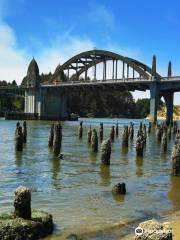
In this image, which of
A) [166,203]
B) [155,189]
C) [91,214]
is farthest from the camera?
[155,189]

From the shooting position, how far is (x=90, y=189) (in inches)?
779

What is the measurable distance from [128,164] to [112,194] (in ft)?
36.7

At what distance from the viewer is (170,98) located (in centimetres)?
10069

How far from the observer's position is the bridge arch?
106 meters

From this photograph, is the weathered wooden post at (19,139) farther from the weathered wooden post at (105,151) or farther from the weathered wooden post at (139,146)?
the weathered wooden post at (105,151)

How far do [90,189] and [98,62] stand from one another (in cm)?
10643

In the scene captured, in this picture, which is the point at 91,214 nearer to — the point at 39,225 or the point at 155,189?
the point at 39,225

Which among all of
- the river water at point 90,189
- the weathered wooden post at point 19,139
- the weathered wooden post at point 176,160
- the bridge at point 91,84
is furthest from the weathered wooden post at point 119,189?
the bridge at point 91,84

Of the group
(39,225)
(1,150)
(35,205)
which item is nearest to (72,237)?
(39,225)

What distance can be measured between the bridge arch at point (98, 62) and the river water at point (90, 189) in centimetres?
7066

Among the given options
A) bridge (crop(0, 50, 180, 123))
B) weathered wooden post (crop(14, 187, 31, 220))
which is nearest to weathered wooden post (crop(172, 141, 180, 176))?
weathered wooden post (crop(14, 187, 31, 220))

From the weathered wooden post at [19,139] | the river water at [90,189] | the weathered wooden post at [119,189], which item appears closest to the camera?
the river water at [90,189]

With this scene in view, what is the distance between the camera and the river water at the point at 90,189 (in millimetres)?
14215

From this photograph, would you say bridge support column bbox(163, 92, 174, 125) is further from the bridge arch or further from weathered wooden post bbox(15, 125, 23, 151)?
weathered wooden post bbox(15, 125, 23, 151)
